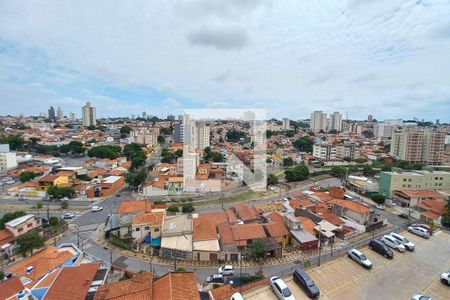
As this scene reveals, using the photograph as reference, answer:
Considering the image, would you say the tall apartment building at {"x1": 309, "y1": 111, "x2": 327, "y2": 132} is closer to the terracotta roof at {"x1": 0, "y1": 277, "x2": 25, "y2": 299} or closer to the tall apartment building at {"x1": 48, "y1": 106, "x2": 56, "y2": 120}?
the terracotta roof at {"x1": 0, "y1": 277, "x2": 25, "y2": 299}

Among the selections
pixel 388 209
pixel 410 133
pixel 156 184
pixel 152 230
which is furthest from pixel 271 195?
pixel 410 133

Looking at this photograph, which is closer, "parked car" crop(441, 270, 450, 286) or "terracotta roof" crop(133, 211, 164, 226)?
"parked car" crop(441, 270, 450, 286)

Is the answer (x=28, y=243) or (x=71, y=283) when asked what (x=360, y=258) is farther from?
(x=28, y=243)

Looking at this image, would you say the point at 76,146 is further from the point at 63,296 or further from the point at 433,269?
the point at 433,269

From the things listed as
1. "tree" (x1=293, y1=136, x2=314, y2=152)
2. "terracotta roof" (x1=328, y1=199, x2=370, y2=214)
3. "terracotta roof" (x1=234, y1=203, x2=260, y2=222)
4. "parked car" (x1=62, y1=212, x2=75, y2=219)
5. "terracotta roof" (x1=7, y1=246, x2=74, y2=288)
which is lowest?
"parked car" (x1=62, y1=212, x2=75, y2=219)

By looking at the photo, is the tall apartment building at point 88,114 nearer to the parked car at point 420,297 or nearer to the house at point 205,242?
the house at point 205,242

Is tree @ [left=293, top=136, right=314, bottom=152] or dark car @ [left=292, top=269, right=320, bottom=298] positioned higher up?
tree @ [left=293, top=136, right=314, bottom=152]

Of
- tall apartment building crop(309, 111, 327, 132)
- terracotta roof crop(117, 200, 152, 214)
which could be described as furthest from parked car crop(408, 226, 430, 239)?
tall apartment building crop(309, 111, 327, 132)
